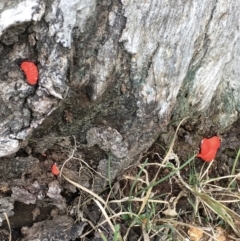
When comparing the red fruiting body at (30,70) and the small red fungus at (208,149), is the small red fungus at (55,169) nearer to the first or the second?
the red fruiting body at (30,70)

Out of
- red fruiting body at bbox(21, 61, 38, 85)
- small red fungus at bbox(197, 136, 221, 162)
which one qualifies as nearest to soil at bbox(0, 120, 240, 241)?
small red fungus at bbox(197, 136, 221, 162)

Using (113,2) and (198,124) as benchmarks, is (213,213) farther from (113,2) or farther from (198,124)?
(113,2)

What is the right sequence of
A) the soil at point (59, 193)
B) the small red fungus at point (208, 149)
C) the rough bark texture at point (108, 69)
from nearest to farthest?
1. the rough bark texture at point (108, 69)
2. the soil at point (59, 193)
3. the small red fungus at point (208, 149)

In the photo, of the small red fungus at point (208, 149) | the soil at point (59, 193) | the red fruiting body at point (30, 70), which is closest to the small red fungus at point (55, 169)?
the soil at point (59, 193)

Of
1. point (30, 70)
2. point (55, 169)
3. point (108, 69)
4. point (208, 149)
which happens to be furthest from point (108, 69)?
point (208, 149)

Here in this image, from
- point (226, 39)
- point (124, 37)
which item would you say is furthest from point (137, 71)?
point (226, 39)

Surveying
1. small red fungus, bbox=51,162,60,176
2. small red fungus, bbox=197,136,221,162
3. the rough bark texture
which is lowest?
small red fungus, bbox=197,136,221,162

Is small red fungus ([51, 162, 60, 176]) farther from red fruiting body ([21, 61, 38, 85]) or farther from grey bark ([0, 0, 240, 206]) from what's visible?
red fruiting body ([21, 61, 38, 85])
